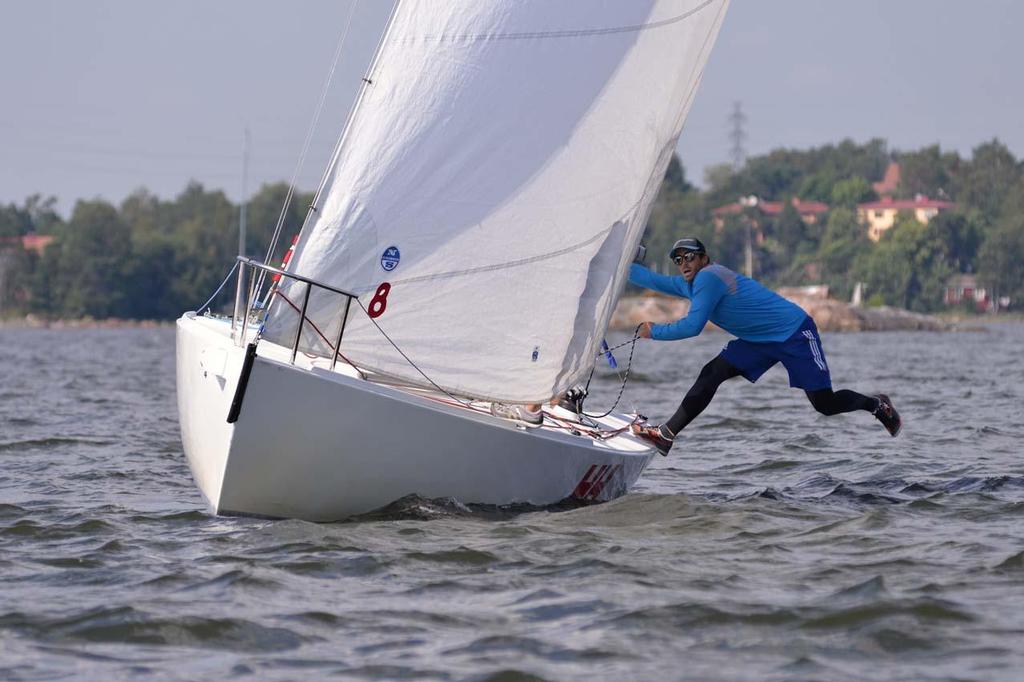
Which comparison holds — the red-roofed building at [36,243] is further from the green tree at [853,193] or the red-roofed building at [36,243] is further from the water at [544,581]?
the water at [544,581]

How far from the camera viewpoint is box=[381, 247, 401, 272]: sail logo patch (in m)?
7.82

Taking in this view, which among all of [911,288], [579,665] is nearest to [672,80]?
[579,665]

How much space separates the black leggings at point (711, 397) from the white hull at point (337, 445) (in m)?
0.75

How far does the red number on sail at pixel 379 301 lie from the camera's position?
7.85m

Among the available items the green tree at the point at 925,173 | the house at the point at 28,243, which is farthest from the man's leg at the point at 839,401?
the green tree at the point at 925,173

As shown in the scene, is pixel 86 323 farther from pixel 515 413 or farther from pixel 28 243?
pixel 515 413

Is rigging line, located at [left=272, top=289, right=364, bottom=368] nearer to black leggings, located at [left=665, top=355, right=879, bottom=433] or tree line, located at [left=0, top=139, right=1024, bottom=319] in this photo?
black leggings, located at [left=665, top=355, right=879, bottom=433]

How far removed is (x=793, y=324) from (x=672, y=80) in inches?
63.5

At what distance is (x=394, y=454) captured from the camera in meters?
7.62

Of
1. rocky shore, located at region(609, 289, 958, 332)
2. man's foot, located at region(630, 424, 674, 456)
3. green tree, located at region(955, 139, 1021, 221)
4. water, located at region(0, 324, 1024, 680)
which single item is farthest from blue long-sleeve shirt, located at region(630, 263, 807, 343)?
green tree, located at region(955, 139, 1021, 221)

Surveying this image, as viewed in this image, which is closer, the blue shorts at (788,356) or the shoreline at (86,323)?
the blue shorts at (788,356)

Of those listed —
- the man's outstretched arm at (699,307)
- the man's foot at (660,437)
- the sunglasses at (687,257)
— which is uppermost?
the sunglasses at (687,257)

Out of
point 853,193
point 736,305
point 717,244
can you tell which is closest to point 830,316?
point 717,244

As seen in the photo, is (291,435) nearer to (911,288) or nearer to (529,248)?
(529,248)
